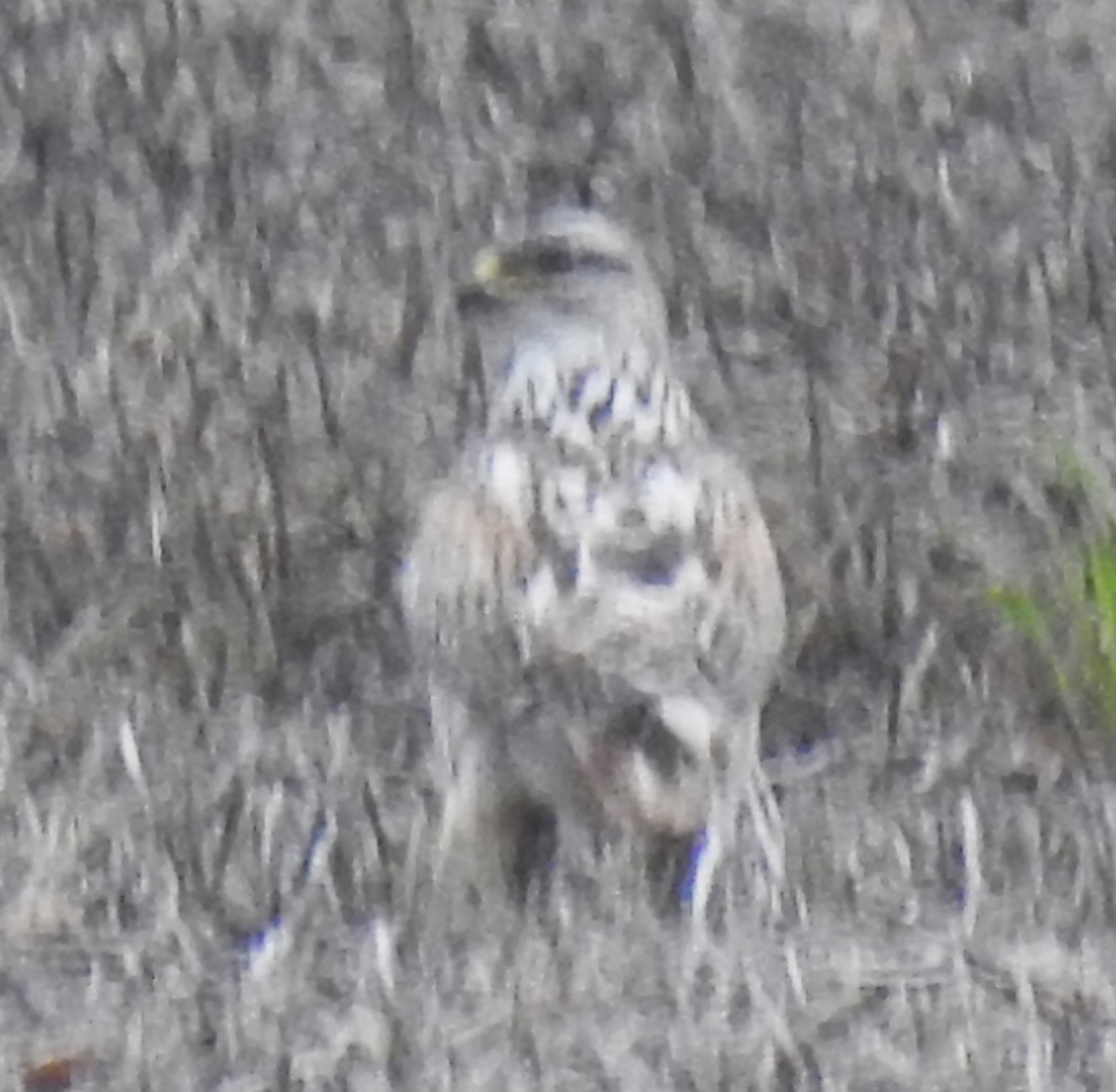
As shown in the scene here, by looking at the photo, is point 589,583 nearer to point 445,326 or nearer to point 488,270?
point 488,270

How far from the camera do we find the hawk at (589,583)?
6.52ft

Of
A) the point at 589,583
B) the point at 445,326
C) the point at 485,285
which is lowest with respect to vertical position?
the point at 589,583

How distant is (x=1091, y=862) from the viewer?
216 centimetres

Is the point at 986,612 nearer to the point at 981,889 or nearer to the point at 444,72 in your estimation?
the point at 981,889

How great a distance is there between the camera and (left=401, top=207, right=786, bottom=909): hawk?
1.99 metres

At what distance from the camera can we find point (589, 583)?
197cm

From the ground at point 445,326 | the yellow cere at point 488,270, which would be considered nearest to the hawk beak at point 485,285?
the yellow cere at point 488,270

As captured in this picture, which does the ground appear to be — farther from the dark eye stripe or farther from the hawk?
the dark eye stripe

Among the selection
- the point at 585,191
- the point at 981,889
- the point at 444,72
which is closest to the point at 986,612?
the point at 981,889

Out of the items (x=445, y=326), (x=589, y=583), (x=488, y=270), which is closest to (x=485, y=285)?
(x=488, y=270)

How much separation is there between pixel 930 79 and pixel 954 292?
0.28 m

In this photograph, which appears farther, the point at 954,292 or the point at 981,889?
the point at 954,292

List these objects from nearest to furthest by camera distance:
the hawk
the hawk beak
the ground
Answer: the hawk
the hawk beak
the ground

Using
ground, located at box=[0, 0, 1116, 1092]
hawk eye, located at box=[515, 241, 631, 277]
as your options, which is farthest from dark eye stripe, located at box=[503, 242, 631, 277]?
ground, located at box=[0, 0, 1116, 1092]
